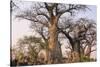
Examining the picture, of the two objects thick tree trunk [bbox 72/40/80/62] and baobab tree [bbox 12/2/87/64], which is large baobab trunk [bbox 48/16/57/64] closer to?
baobab tree [bbox 12/2/87/64]

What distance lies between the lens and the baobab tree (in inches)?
87.8

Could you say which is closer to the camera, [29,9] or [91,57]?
[29,9]

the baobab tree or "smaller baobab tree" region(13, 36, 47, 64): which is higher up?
the baobab tree

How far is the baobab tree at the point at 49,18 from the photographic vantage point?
2230 millimetres

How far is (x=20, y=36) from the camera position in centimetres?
217

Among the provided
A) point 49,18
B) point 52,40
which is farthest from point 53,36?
point 49,18

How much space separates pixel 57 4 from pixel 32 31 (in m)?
0.44

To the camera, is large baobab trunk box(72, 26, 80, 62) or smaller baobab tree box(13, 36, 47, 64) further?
large baobab trunk box(72, 26, 80, 62)

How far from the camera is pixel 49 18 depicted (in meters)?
2.28

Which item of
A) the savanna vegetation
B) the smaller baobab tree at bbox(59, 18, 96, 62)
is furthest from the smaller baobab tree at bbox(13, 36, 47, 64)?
the smaller baobab tree at bbox(59, 18, 96, 62)

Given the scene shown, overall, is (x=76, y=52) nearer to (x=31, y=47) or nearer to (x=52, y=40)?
(x=52, y=40)

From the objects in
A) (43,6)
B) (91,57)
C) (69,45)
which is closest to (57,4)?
(43,6)

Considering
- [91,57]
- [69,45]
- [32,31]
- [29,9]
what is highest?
[29,9]
